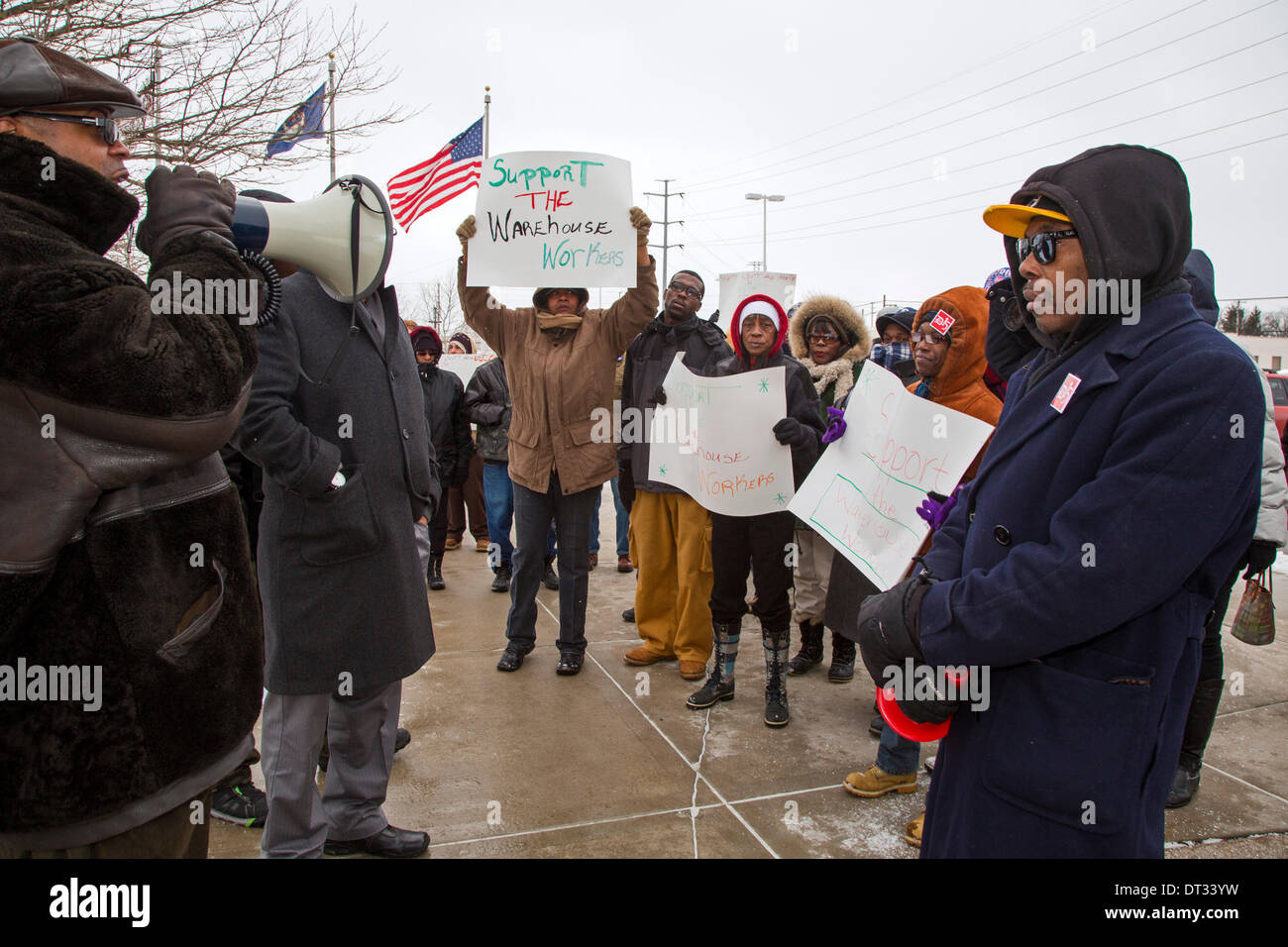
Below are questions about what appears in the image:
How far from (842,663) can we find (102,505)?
389 centimetres

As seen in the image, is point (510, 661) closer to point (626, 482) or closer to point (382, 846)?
point (626, 482)

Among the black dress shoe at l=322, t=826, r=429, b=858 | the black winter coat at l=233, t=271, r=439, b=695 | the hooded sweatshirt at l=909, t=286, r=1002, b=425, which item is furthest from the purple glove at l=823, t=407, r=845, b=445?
the black dress shoe at l=322, t=826, r=429, b=858

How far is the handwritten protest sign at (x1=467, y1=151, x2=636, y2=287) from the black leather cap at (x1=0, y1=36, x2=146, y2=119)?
8.89 feet

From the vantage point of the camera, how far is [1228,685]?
14.6 feet

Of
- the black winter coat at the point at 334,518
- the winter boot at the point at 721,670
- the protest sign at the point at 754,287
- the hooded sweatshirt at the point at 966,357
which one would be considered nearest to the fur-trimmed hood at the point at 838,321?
the protest sign at the point at 754,287

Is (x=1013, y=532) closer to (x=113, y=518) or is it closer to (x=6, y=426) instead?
(x=113, y=518)

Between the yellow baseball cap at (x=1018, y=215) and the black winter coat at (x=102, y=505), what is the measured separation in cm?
156

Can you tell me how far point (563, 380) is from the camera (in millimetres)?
4457

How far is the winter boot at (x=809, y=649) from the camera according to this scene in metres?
4.74

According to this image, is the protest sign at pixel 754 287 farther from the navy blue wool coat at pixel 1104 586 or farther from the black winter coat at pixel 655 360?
the navy blue wool coat at pixel 1104 586

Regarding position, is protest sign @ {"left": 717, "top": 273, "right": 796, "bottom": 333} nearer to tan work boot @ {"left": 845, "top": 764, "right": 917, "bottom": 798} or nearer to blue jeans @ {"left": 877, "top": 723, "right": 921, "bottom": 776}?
blue jeans @ {"left": 877, "top": 723, "right": 921, "bottom": 776}

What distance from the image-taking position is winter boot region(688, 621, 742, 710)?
4.11m
